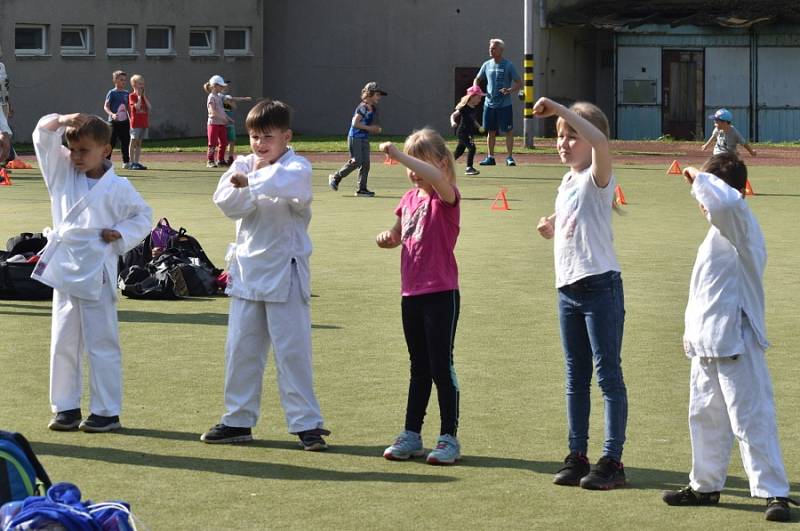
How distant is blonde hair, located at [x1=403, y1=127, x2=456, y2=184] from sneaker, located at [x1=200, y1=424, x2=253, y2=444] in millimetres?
1707

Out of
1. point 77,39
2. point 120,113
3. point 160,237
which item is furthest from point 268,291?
point 77,39

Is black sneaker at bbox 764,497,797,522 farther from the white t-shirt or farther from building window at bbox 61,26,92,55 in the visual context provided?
building window at bbox 61,26,92,55

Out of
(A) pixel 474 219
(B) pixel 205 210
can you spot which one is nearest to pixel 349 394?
(A) pixel 474 219

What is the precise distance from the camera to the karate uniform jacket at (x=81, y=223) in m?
8.05

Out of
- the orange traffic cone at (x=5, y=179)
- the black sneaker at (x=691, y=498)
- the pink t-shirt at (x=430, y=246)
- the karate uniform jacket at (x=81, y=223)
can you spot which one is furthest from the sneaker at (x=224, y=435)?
the orange traffic cone at (x=5, y=179)

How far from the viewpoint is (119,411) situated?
8.20 meters

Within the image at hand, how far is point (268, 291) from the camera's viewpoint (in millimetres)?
7645

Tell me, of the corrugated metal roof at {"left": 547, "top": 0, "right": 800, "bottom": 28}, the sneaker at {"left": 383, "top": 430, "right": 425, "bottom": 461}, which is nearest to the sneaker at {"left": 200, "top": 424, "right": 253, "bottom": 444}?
the sneaker at {"left": 383, "top": 430, "right": 425, "bottom": 461}

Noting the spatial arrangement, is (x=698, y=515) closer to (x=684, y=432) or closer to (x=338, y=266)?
(x=684, y=432)

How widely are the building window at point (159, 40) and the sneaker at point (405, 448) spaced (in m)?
34.1

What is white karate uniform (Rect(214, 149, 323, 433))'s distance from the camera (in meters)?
7.65

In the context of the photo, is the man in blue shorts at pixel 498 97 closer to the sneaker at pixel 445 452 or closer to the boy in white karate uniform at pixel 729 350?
the sneaker at pixel 445 452

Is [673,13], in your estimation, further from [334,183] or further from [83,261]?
[83,261]

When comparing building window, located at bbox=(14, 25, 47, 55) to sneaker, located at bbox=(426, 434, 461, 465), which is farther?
building window, located at bbox=(14, 25, 47, 55)
